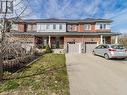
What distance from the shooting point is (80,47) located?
33.5 meters

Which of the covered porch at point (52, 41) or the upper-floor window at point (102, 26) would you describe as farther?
the upper-floor window at point (102, 26)

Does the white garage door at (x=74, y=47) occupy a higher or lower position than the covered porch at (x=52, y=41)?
lower

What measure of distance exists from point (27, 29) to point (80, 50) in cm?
1214

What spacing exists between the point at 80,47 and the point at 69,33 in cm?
317

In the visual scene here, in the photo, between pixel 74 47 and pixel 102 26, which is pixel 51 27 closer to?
pixel 74 47

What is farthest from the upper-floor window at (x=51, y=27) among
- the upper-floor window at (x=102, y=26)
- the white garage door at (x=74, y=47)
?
the upper-floor window at (x=102, y=26)

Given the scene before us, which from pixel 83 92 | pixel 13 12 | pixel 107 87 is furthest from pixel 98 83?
pixel 13 12

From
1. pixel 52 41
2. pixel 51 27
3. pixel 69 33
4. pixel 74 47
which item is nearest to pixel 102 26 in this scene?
pixel 69 33

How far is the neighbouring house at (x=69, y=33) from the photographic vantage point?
33438mm

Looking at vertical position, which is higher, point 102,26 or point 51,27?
point 102,26

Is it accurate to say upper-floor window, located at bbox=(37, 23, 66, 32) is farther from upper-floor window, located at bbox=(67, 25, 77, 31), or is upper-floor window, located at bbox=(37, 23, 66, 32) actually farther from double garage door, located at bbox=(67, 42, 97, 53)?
double garage door, located at bbox=(67, 42, 97, 53)

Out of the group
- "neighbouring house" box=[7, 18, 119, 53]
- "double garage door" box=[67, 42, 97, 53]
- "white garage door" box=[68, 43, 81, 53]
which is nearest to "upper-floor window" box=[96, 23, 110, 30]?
"neighbouring house" box=[7, 18, 119, 53]

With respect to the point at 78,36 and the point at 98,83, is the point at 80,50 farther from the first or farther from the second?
the point at 98,83

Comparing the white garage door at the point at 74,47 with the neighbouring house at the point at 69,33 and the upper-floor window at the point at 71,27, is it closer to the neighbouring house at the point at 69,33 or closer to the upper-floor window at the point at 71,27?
the neighbouring house at the point at 69,33
